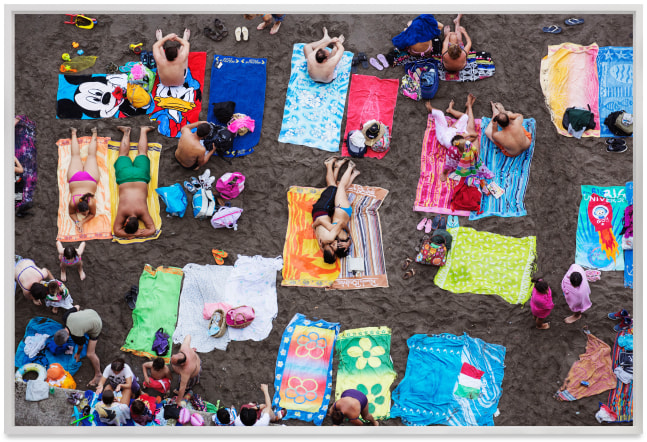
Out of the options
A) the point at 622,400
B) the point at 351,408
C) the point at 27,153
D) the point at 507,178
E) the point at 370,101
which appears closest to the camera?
the point at 351,408

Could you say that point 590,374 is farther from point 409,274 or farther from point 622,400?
point 409,274

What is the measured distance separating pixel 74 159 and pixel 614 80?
28.7 ft

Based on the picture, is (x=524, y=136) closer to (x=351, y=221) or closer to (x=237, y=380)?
(x=351, y=221)

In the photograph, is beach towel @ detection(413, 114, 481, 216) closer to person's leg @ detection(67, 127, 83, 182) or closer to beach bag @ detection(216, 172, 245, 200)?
beach bag @ detection(216, 172, 245, 200)

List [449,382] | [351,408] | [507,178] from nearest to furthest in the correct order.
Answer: [351,408] → [449,382] → [507,178]

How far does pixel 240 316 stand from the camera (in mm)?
9648

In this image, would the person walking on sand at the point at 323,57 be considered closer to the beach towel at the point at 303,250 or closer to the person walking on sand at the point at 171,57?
the beach towel at the point at 303,250

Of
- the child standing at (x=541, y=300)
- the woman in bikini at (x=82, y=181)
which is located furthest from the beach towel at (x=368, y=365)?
the woman in bikini at (x=82, y=181)

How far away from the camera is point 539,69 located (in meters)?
10.2

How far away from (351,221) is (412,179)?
3.90ft

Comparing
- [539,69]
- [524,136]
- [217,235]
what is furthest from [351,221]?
[539,69]

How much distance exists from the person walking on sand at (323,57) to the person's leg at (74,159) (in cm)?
391

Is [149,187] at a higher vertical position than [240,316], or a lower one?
higher

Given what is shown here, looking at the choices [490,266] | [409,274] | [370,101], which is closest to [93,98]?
[370,101]
